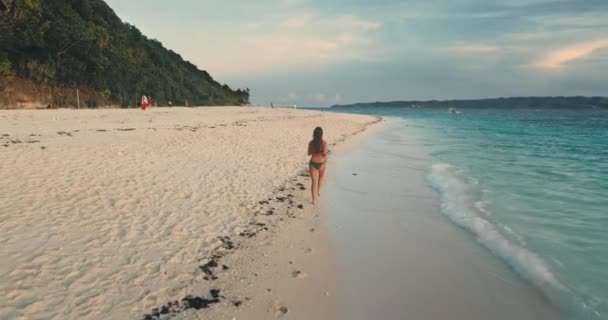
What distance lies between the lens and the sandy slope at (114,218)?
3859mm

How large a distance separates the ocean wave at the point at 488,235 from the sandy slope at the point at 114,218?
391 centimetres

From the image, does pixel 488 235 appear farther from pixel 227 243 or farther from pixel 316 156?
pixel 227 243

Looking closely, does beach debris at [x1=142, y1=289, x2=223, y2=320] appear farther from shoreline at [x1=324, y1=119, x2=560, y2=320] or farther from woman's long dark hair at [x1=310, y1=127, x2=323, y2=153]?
woman's long dark hair at [x1=310, y1=127, x2=323, y2=153]

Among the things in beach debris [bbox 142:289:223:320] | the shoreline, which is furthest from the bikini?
beach debris [bbox 142:289:223:320]

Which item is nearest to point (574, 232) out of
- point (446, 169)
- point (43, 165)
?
point (446, 169)

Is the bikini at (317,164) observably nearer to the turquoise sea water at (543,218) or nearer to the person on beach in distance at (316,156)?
the person on beach in distance at (316,156)

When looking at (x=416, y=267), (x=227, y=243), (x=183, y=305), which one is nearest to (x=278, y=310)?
(x=183, y=305)

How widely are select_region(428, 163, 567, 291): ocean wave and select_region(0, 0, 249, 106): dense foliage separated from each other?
119 ft

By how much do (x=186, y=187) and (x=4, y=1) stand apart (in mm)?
35085

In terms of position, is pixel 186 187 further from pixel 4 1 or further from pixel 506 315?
pixel 4 1

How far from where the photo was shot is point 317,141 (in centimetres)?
809

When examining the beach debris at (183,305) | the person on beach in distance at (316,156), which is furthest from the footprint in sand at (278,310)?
the person on beach in distance at (316,156)

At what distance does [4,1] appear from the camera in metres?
29.4

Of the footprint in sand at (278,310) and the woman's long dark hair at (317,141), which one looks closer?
the footprint in sand at (278,310)
